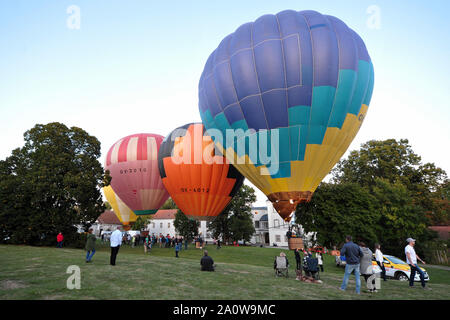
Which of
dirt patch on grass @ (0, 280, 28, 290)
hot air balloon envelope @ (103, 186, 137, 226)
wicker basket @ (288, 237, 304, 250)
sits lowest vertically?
dirt patch on grass @ (0, 280, 28, 290)

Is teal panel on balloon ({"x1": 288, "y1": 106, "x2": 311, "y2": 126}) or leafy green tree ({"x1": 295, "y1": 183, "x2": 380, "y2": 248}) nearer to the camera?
teal panel on balloon ({"x1": 288, "y1": 106, "x2": 311, "y2": 126})

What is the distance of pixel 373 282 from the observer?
325 inches

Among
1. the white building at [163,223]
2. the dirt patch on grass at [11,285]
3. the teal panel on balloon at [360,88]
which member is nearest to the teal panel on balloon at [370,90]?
Result: the teal panel on balloon at [360,88]

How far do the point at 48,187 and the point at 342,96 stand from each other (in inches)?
883

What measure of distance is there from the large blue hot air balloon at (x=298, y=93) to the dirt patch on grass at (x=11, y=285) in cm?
A: 1109

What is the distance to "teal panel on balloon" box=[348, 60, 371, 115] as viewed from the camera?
14.4 m

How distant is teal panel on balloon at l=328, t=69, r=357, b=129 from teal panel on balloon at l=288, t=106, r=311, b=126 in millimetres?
1324

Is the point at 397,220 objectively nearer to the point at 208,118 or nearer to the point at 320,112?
the point at 320,112

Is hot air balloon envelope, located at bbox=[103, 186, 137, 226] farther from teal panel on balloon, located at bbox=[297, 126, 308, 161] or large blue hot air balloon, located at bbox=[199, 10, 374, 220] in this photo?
teal panel on balloon, located at bbox=[297, 126, 308, 161]

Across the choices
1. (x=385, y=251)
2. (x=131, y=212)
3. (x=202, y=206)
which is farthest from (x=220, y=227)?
(x=385, y=251)

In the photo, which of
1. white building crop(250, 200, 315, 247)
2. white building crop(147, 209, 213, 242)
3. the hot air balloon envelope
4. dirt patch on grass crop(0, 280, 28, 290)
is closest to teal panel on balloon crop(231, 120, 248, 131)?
dirt patch on grass crop(0, 280, 28, 290)

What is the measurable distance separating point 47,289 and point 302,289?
6.73 m

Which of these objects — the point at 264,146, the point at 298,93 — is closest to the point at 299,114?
the point at 298,93

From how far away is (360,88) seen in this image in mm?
14500
